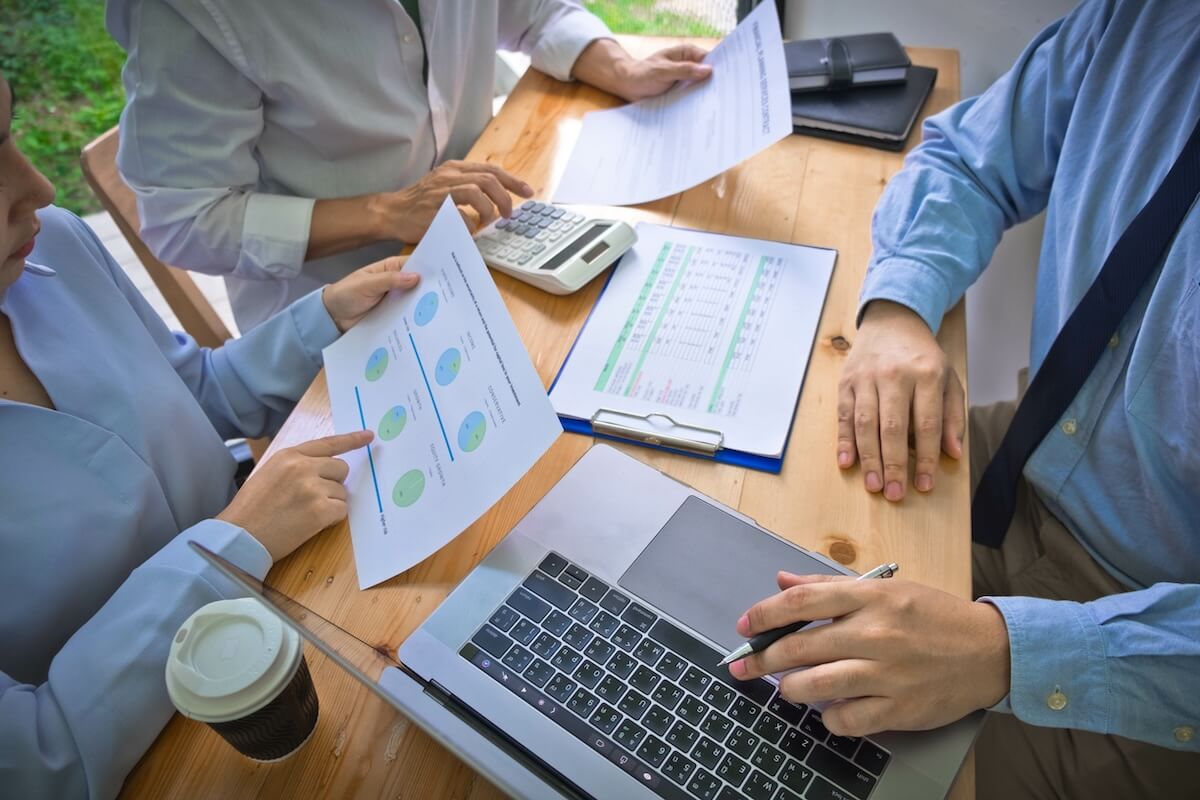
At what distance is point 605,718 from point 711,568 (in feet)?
0.47

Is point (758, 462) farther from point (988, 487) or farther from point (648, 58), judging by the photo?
point (648, 58)

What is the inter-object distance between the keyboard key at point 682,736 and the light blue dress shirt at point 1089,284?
9.1 inches

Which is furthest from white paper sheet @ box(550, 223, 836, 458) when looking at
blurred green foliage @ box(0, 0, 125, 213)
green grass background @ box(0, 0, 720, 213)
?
blurred green foliage @ box(0, 0, 125, 213)

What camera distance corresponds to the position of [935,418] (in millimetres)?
678

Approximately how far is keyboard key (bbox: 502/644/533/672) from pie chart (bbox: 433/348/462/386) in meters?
0.23

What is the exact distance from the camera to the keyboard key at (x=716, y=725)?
51 cm

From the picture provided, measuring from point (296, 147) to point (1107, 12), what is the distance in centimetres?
97

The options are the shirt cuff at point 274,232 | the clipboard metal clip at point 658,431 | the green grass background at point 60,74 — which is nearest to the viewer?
the clipboard metal clip at point 658,431

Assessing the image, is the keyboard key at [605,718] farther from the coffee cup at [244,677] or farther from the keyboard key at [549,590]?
the coffee cup at [244,677]

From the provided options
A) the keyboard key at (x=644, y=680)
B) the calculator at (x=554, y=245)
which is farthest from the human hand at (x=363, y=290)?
the keyboard key at (x=644, y=680)

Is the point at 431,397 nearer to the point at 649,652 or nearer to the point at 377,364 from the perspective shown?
the point at 377,364

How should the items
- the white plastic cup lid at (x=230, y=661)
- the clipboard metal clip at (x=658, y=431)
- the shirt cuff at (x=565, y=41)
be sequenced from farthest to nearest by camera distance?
the shirt cuff at (x=565, y=41) < the clipboard metal clip at (x=658, y=431) < the white plastic cup lid at (x=230, y=661)

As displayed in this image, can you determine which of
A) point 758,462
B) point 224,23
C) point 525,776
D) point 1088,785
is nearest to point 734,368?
point 758,462

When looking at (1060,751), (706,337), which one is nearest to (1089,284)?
(706,337)
